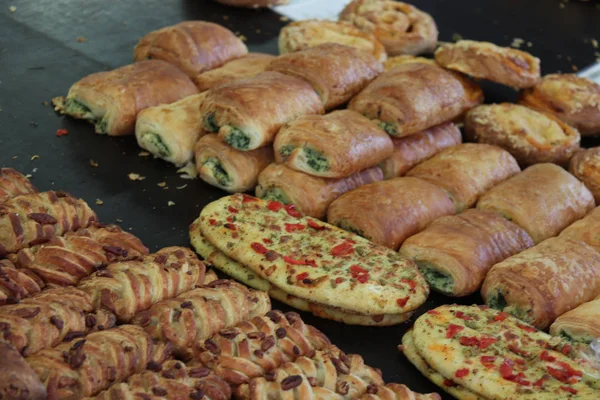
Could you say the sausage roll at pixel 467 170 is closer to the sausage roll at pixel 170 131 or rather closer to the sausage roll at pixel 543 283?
the sausage roll at pixel 543 283

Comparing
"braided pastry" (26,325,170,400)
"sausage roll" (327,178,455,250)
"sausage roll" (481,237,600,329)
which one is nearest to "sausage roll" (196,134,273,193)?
"sausage roll" (327,178,455,250)

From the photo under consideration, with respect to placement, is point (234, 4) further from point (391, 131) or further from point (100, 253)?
point (100, 253)

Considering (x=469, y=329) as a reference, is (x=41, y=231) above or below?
A: above

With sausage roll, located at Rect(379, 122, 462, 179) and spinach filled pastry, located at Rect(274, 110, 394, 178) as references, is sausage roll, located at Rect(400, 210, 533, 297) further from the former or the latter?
sausage roll, located at Rect(379, 122, 462, 179)

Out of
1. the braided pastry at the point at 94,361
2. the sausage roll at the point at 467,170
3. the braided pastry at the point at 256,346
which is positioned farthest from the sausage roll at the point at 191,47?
the braided pastry at the point at 94,361

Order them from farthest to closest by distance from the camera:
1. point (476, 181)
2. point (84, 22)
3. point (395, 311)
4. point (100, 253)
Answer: point (84, 22)
point (476, 181)
point (395, 311)
point (100, 253)

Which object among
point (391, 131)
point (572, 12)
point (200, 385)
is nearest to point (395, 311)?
point (200, 385)
